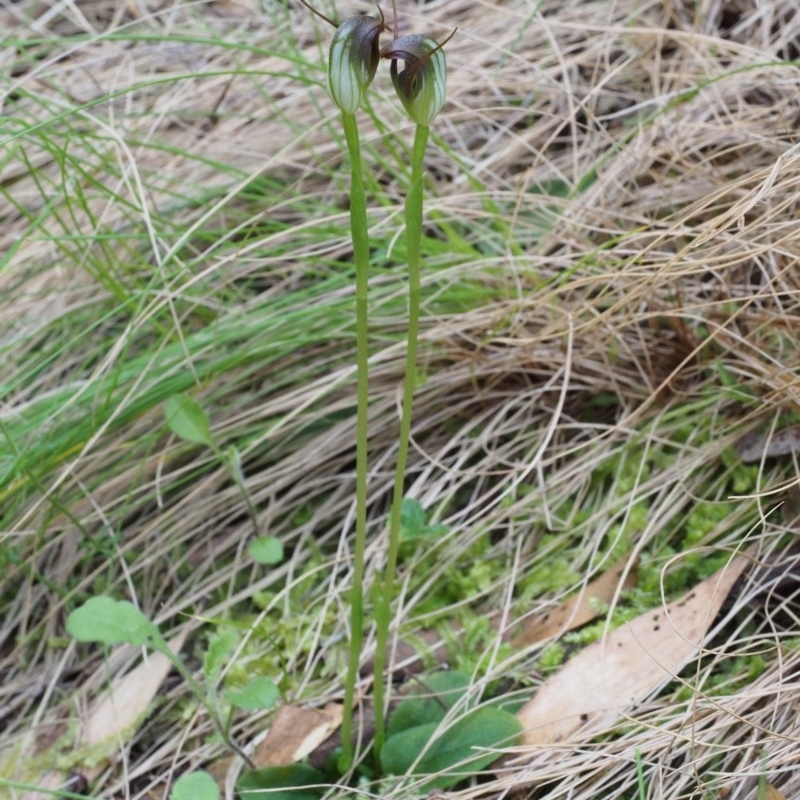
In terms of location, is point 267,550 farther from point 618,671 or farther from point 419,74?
point 419,74

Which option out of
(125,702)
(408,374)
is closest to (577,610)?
(408,374)

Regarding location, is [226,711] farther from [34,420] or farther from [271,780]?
[34,420]

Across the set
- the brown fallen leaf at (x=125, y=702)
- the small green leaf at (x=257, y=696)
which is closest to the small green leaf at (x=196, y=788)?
the small green leaf at (x=257, y=696)

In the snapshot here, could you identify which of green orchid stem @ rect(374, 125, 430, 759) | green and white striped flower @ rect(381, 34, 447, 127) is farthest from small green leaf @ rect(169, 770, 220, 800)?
green and white striped flower @ rect(381, 34, 447, 127)

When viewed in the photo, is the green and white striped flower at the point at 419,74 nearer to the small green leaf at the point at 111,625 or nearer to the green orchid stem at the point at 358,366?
the green orchid stem at the point at 358,366

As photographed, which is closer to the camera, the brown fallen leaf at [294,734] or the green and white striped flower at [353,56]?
the green and white striped flower at [353,56]

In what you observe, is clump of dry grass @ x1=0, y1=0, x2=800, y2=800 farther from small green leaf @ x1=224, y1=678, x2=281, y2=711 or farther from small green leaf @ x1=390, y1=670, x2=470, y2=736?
small green leaf @ x1=224, y1=678, x2=281, y2=711
